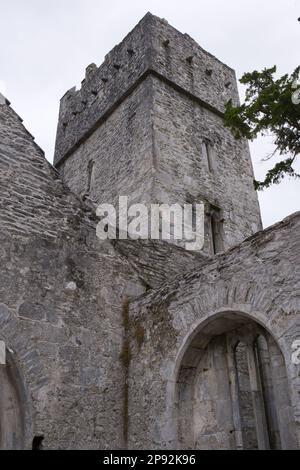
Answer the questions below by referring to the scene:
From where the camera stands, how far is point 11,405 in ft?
19.7

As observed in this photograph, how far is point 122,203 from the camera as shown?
1321 centimetres

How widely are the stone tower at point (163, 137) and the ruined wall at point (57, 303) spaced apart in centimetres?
486

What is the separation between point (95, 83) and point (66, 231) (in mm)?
11294

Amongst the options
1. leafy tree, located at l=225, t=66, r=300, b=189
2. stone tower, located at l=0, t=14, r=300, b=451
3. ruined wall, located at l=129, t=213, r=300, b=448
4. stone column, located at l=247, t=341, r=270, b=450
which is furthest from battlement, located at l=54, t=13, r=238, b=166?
stone column, located at l=247, t=341, r=270, b=450

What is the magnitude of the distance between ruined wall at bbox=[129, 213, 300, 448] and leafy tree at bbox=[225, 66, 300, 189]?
4510mm

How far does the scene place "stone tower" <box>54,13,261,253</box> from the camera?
13.3 m

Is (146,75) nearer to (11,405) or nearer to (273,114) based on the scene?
(273,114)

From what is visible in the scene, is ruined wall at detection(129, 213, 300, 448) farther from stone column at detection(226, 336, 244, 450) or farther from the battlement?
the battlement

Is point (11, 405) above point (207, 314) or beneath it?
beneath

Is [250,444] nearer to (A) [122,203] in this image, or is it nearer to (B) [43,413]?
(B) [43,413]

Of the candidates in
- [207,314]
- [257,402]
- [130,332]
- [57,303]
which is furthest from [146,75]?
[257,402]

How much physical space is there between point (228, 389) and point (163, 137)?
856 centimetres

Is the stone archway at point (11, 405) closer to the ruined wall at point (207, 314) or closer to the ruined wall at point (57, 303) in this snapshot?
the ruined wall at point (57, 303)

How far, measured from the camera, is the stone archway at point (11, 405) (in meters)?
5.86
